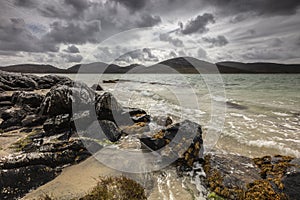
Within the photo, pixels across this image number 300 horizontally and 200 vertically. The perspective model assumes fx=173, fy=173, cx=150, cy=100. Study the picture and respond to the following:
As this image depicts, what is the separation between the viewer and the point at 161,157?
6.25 meters

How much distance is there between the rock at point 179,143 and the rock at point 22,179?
11.3 ft

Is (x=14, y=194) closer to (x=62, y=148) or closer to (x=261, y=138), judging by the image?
(x=62, y=148)

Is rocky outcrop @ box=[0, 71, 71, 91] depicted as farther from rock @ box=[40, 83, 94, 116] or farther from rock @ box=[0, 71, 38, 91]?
rock @ box=[40, 83, 94, 116]

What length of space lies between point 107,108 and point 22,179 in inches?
197

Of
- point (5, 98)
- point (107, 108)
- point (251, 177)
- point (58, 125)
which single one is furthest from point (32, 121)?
point (251, 177)

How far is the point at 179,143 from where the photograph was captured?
6.53 metres

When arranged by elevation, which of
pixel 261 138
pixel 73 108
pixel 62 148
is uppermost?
pixel 73 108

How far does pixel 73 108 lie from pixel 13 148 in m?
2.72

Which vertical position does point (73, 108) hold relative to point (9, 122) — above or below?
above

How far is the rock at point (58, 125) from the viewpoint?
7564 mm

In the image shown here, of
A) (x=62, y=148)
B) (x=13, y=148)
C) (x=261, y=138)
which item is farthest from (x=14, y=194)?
(x=261, y=138)

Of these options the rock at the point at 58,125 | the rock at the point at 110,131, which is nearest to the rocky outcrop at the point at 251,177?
the rock at the point at 110,131

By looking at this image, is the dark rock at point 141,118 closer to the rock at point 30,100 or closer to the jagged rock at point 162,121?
the jagged rock at point 162,121

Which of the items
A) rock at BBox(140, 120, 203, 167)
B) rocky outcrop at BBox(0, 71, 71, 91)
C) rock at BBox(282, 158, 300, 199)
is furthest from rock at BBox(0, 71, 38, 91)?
rock at BBox(282, 158, 300, 199)
